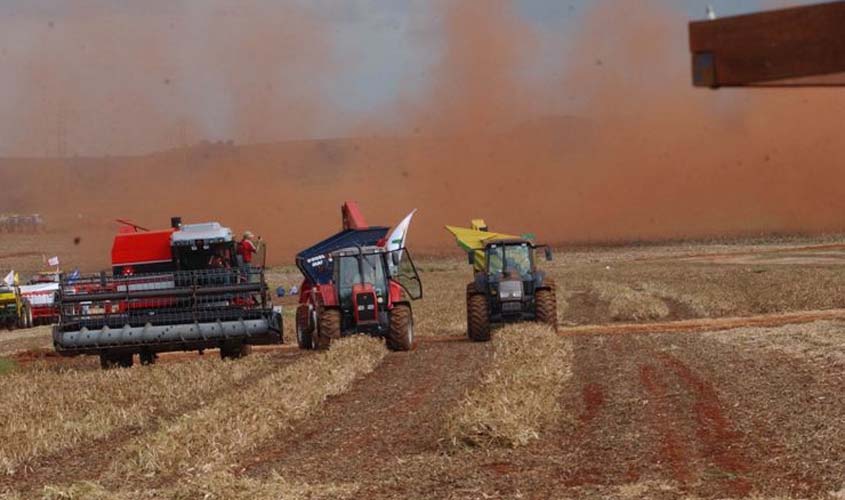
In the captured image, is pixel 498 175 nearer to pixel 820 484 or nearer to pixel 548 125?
pixel 548 125

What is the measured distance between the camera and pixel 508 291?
91.9ft

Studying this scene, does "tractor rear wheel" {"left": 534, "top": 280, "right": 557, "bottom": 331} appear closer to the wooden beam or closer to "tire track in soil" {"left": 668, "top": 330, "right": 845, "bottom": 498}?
"tire track in soil" {"left": 668, "top": 330, "right": 845, "bottom": 498}

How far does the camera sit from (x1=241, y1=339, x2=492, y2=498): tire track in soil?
1045cm

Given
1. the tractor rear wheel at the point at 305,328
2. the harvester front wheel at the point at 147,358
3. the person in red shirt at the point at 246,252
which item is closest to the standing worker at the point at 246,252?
the person in red shirt at the point at 246,252

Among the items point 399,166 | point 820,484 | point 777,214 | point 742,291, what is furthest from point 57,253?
point 820,484

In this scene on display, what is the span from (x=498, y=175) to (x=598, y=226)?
781 cm

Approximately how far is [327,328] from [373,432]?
38.2 feet

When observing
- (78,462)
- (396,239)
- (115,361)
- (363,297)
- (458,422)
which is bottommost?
(78,462)

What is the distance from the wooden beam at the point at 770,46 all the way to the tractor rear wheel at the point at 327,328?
20.8 meters

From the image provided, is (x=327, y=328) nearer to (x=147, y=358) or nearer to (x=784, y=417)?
(x=147, y=358)

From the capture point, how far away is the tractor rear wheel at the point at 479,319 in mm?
27141

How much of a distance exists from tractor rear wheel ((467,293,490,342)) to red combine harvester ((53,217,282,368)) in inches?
227

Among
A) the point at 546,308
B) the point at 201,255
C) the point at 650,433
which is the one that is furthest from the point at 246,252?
the point at 650,433

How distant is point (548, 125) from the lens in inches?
3211
